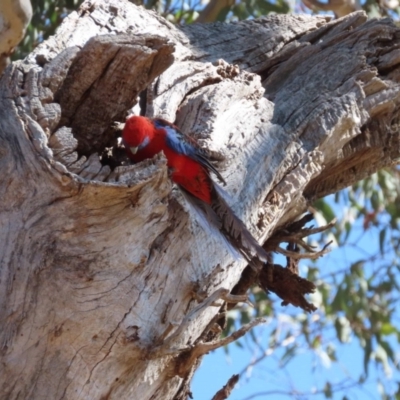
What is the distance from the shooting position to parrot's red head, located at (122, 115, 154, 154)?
281 cm

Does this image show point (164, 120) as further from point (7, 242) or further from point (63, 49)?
point (7, 242)

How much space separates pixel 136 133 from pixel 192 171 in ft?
1.02

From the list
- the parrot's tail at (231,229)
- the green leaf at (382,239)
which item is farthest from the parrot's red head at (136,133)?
the green leaf at (382,239)

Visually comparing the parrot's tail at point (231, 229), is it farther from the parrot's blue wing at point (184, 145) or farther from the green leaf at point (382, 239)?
the green leaf at point (382, 239)

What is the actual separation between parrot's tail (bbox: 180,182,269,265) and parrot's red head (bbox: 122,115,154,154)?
26cm

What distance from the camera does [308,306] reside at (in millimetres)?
3520

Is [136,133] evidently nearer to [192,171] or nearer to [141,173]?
[192,171]

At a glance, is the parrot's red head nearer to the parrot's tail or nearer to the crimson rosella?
the crimson rosella

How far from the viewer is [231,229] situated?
2869 mm

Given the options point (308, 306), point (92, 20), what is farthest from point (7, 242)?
point (308, 306)

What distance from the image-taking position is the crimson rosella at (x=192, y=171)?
286cm

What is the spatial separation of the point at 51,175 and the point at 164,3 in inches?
168

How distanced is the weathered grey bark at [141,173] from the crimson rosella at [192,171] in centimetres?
8

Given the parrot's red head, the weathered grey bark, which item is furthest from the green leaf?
the parrot's red head
